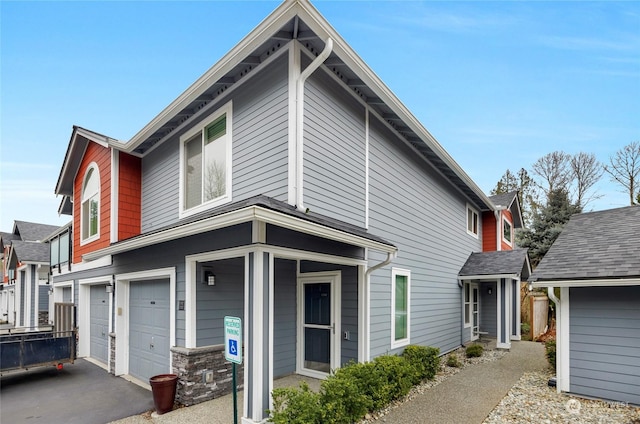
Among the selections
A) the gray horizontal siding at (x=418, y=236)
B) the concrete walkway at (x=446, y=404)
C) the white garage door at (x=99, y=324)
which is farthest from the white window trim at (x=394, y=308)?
the white garage door at (x=99, y=324)

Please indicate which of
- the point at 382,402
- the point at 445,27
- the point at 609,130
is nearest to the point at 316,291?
the point at 382,402

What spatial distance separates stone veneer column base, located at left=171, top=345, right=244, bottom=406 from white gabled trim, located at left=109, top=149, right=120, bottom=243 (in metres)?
4.00

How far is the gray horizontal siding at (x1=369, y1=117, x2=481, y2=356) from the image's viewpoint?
7379 mm

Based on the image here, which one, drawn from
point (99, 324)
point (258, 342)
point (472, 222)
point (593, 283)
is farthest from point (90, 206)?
point (472, 222)

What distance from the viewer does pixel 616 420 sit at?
5.26 metres

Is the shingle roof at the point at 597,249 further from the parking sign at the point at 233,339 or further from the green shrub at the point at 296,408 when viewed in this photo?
the parking sign at the point at 233,339

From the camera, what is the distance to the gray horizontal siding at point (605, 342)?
19.6 feet

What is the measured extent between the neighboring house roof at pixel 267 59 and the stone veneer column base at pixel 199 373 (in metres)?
4.53

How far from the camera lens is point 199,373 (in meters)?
5.82

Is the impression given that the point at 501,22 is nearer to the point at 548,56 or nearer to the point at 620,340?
the point at 548,56

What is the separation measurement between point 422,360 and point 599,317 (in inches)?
127

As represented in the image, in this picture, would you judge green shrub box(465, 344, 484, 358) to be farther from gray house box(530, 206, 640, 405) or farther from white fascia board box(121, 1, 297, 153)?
white fascia board box(121, 1, 297, 153)

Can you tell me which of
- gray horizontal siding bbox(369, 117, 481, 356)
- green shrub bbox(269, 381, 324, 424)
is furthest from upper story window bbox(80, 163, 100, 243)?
green shrub bbox(269, 381, 324, 424)

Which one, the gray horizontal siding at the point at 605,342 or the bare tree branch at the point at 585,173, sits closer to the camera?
the gray horizontal siding at the point at 605,342
